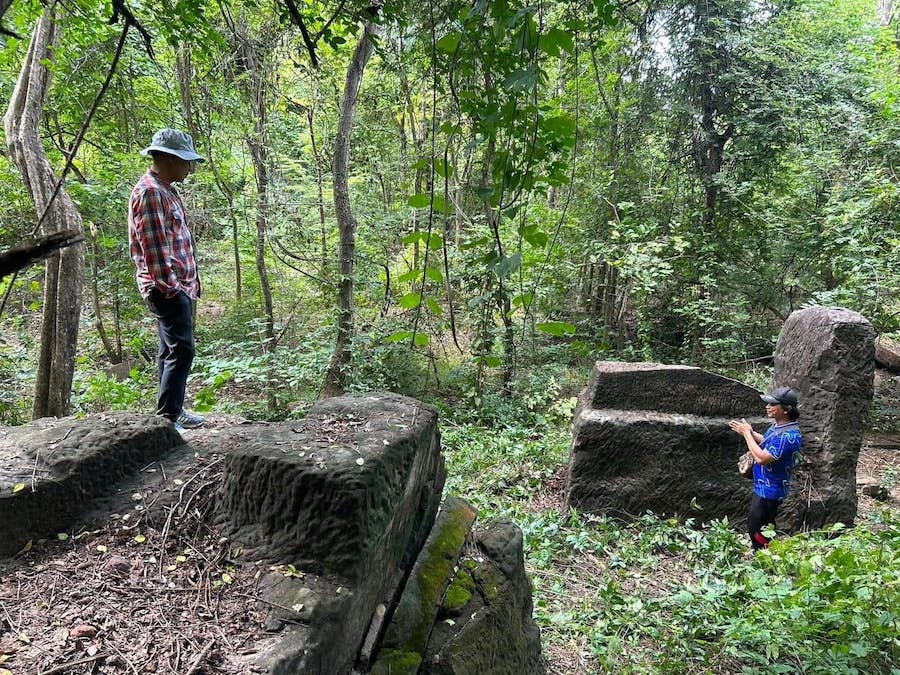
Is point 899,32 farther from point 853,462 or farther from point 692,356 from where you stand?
point 853,462

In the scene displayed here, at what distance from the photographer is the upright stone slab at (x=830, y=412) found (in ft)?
15.3

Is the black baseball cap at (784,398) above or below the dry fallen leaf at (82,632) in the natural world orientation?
below

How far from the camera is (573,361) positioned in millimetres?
10039

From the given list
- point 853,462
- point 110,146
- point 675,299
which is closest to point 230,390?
point 110,146

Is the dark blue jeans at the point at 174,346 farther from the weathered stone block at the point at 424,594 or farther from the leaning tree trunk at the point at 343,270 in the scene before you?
the leaning tree trunk at the point at 343,270

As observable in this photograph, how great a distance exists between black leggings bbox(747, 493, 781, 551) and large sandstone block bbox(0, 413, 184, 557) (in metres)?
4.44

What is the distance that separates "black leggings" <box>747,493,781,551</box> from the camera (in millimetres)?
4184

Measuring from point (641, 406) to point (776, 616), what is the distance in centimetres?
266

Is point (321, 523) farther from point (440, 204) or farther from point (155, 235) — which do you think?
point (155, 235)

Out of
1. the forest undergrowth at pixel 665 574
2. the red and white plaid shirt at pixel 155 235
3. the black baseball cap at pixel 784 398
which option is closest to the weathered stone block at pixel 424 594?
the forest undergrowth at pixel 665 574

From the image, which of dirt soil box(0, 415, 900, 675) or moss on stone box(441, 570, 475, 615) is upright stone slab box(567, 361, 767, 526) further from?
dirt soil box(0, 415, 900, 675)

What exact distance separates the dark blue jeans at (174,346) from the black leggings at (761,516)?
4.59 meters

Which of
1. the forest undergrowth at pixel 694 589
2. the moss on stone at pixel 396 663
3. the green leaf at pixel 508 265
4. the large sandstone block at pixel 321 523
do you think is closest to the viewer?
the green leaf at pixel 508 265

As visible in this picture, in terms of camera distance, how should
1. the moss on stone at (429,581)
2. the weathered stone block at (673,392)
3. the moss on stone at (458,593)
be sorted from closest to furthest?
1. the moss on stone at (429,581)
2. the moss on stone at (458,593)
3. the weathered stone block at (673,392)
